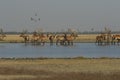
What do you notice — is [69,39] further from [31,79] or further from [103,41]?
[31,79]

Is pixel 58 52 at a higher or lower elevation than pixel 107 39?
higher

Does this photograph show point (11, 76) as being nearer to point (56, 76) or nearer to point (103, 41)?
point (56, 76)

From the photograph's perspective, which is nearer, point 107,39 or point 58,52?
point 58,52

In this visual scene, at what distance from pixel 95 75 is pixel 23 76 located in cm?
372

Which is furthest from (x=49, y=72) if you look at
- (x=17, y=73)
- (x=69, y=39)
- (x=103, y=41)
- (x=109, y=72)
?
(x=103, y=41)

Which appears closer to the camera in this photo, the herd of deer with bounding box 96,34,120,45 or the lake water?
the lake water

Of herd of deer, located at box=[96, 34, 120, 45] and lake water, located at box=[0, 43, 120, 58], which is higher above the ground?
lake water, located at box=[0, 43, 120, 58]

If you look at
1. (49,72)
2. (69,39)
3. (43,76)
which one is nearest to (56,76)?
(43,76)

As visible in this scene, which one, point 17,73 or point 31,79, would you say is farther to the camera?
point 17,73

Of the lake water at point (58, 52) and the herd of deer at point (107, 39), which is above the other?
the lake water at point (58, 52)

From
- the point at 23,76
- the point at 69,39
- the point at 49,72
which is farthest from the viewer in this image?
the point at 69,39

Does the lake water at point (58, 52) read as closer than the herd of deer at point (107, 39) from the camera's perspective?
Yes

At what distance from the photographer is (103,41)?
83000mm

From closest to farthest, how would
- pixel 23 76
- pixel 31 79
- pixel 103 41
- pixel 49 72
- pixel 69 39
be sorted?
pixel 31 79, pixel 23 76, pixel 49 72, pixel 69 39, pixel 103 41
